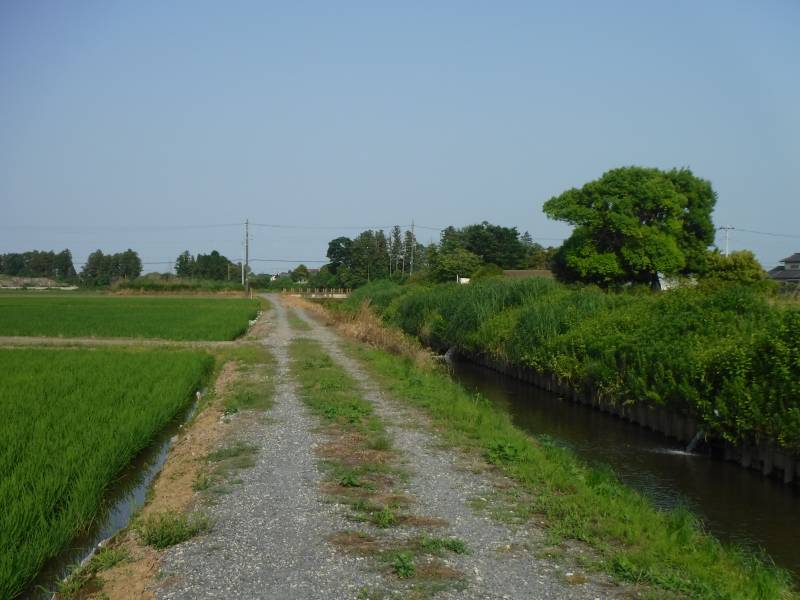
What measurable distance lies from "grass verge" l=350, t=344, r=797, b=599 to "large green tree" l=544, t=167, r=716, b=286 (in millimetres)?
37762

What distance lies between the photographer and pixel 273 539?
6.35 meters

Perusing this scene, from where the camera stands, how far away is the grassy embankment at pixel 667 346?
10992 mm

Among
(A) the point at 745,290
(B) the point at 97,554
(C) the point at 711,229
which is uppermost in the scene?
(C) the point at 711,229

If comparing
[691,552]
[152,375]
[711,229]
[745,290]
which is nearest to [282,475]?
[691,552]

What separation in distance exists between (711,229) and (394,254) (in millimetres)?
60700

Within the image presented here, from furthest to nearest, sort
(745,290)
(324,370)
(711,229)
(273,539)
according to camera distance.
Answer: (711,229)
(324,370)
(745,290)
(273,539)

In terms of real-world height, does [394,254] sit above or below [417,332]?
above

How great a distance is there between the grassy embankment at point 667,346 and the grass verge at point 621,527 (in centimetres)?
292

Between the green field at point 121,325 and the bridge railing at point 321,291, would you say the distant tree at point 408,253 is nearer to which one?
the bridge railing at point 321,291

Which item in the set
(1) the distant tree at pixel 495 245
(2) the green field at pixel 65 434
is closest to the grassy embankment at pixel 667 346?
(2) the green field at pixel 65 434

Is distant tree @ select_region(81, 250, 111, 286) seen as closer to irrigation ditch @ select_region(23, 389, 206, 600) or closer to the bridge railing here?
the bridge railing

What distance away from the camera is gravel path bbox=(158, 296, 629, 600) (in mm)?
5348

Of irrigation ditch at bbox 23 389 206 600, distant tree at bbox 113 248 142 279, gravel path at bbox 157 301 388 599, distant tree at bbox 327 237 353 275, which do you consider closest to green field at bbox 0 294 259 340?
irrigation ditch at bbox 23 389 206 600

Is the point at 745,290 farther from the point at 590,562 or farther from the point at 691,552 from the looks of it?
the point at 590,562
